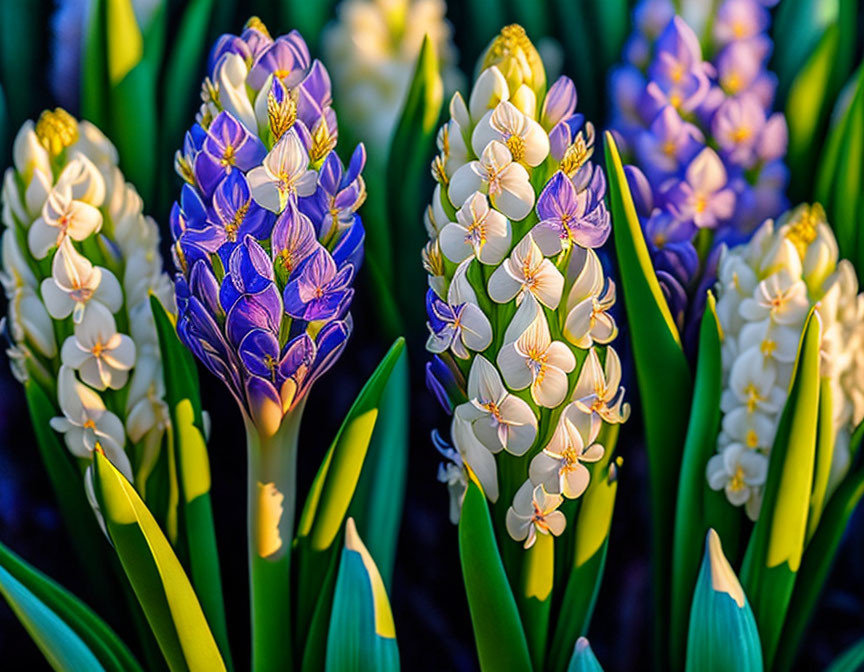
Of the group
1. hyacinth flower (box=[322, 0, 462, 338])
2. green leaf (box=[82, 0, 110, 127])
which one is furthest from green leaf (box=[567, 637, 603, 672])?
green leaf (box=[82, 0, 110, 127])

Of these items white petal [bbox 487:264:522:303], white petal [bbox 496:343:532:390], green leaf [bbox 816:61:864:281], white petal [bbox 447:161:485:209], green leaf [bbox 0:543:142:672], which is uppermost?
green leaf [bbox 816:61:864:281]

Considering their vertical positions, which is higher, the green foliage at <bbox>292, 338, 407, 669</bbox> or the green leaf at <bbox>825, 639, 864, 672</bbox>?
the green foliage at <bbox>292, 338, 407, 669</bbox>

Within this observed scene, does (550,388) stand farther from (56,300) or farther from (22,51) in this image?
(22,51)

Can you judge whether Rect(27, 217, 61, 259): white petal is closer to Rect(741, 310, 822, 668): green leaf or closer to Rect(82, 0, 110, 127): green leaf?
Rect(82, 0, 110, 127): green leaf

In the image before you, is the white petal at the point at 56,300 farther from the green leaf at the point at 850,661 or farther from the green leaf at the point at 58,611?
the green leaf at the point at 850,661

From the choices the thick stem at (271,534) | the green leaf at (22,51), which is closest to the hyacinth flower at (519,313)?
the thick stem at (271,534)

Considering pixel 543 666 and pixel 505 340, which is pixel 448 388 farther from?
pixel 543 666
